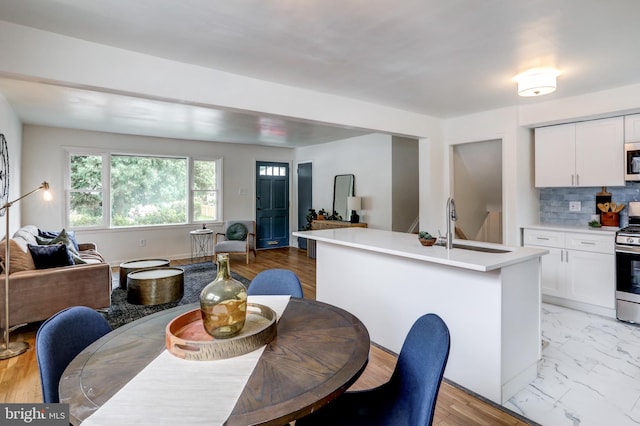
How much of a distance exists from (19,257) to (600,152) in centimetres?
622

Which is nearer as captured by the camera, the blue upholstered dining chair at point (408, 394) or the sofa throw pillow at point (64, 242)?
the blue upholstered dining chair at point (408, 394)

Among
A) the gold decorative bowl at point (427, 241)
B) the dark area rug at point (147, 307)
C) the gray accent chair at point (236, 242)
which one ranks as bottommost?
the dark area rug at point (147, 307)

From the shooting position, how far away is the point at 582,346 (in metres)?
2.95

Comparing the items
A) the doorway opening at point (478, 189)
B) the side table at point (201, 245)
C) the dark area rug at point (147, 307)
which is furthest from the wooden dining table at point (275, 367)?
the side table at point (201, 245)

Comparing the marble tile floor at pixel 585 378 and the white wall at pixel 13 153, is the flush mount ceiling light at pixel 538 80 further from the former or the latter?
the white wall at pixel 13 153

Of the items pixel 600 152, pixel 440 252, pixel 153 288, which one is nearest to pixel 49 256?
pixel 153 288

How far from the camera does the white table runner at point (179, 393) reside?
88 cm

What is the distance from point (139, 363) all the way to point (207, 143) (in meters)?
6.51

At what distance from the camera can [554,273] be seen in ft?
13.1

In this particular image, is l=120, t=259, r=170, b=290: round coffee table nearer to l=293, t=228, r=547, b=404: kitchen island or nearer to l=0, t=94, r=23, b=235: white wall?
l=0, t=94, r=23, b=235: white wall

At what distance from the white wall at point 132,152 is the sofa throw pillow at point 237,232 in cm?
65

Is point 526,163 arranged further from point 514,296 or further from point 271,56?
point 271,56

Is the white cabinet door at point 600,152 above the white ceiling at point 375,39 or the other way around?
the other way around

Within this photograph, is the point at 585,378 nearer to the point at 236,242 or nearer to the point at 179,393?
the point at 179,393
